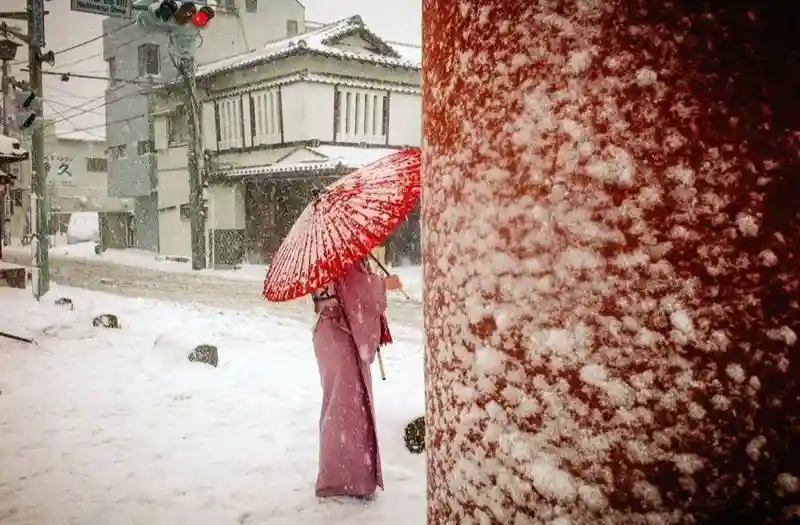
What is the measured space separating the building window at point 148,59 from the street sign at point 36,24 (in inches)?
661

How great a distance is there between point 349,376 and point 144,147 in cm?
2747

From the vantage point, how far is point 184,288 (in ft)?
52.5

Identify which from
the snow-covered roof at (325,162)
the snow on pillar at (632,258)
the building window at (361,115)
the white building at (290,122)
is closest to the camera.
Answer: the snow on pillar at (632,258)

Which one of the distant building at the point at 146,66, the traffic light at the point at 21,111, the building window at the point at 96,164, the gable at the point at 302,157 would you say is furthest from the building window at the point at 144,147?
the traffic light at the point at 21,111

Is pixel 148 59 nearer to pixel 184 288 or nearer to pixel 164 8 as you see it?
pixel 184 288

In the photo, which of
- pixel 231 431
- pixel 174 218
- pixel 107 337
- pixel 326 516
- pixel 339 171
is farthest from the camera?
pixel 174 218

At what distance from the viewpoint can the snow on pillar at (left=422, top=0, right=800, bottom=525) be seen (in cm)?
49

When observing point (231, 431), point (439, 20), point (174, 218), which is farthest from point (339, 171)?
point (439, 20)

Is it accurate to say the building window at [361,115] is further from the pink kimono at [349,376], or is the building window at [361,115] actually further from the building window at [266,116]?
the pink kimono at [349,376]

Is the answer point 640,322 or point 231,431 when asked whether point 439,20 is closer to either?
point 640,322

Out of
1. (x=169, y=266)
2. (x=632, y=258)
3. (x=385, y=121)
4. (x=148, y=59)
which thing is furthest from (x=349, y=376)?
(x=148, y=59)

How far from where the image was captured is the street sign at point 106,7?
9689 millimetres

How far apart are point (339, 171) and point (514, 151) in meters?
17.6

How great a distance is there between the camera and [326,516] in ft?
11.2
